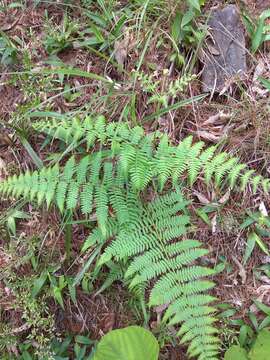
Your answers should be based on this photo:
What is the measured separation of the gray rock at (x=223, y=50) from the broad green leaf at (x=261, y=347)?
143cm

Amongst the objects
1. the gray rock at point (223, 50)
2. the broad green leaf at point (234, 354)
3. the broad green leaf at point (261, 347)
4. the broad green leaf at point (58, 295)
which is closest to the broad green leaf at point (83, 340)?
the broad green leaf at point (58, 295)

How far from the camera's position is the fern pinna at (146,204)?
260 centimetres

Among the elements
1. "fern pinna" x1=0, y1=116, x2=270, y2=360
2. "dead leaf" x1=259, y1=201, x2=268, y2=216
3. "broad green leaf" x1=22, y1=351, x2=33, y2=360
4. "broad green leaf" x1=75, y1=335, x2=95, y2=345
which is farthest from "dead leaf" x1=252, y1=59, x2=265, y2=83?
"broad green leaf" x1=22, y1=351, x2=33, y2=360

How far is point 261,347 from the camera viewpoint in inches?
103

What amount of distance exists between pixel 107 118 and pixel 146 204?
0.60 m

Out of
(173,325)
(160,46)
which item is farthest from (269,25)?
(173,325)

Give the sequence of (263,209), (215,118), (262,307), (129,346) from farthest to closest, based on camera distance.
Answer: (215,118)
(263,209)
(262,307)
(129,346)

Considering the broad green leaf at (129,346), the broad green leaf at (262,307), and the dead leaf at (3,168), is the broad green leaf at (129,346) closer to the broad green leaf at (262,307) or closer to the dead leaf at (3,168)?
Result: the broad green leaf at (262,307)

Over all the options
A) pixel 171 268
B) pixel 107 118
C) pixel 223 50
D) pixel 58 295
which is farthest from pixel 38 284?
pixel 223 50

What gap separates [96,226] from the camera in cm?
293

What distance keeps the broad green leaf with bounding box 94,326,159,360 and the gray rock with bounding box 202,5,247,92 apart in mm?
1484

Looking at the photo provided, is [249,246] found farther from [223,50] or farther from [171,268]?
[223,50]

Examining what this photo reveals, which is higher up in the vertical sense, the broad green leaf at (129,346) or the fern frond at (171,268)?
the fern frond at (171,268)

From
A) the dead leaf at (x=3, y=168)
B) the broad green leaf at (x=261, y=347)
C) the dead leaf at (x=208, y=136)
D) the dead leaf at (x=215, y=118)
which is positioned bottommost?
the broad green leaf at (x=261, y=347)
